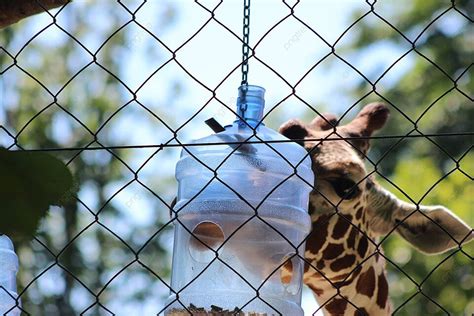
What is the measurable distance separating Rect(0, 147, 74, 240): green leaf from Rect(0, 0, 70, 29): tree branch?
207 millimetres

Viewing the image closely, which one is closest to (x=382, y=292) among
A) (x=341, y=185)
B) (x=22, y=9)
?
(x=341, y=185)

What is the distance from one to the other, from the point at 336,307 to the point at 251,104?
4.47ft

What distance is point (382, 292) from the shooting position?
4.20 m

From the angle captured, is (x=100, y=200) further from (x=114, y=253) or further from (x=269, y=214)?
(x=269, y=214)

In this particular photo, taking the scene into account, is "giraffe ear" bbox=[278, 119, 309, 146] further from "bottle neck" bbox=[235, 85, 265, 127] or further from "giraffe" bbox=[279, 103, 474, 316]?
"bottle neck" bbox=[235, 85, 265, 127]

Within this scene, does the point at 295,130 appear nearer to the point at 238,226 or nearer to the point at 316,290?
the point at 316,290

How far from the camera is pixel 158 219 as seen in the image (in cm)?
1722

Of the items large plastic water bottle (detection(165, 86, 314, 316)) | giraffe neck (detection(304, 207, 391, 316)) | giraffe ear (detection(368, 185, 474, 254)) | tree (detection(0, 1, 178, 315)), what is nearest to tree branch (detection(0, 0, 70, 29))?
large plastic water bottle (detection(165, 86, 314, 316))

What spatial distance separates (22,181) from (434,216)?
3.17m

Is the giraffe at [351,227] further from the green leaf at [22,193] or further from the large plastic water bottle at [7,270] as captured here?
the green leaf at [22,193]

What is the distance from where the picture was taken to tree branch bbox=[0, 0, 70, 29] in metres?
1.29

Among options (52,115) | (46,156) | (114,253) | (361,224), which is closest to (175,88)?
(52,115)

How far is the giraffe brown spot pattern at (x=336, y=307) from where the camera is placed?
13.1 ft

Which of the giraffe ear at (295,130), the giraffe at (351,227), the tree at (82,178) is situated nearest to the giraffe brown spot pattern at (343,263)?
the giraffe at (351,227)
